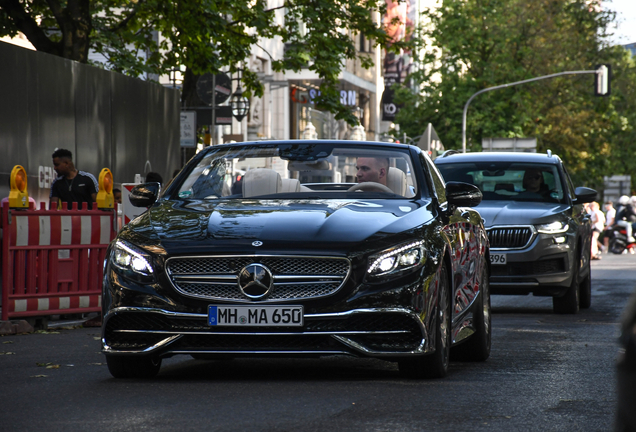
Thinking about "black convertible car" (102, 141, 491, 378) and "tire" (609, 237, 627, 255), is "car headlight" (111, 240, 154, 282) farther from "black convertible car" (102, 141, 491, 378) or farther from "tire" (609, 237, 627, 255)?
"tire" (609, 237, 627, 255)

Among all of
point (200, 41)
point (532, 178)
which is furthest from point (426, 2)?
point (532, 178)

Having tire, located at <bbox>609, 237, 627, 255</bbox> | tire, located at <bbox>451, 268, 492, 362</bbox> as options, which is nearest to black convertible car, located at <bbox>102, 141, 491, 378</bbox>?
tire, located at <bbox>451, 268, 492, 362</bbox>

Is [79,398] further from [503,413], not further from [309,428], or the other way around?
[503,413]

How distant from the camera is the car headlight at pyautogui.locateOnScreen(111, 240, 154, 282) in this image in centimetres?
723

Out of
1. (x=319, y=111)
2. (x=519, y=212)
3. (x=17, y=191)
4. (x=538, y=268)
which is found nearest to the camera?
(x=17, y=191)

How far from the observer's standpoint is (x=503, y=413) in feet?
20.8

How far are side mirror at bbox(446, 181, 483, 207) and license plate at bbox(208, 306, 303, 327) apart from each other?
6.14ft

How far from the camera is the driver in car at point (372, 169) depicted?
8.59m

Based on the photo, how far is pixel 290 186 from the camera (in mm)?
8422

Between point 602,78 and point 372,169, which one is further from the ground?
point 602,78

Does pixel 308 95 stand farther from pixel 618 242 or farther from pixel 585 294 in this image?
pixel 585 294

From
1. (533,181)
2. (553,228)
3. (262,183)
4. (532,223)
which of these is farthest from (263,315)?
(533,181)

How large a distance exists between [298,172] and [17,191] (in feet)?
14.3

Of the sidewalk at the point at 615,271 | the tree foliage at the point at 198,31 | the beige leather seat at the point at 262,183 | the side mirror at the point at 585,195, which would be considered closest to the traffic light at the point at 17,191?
the beige leather seat at the point at 262,183
